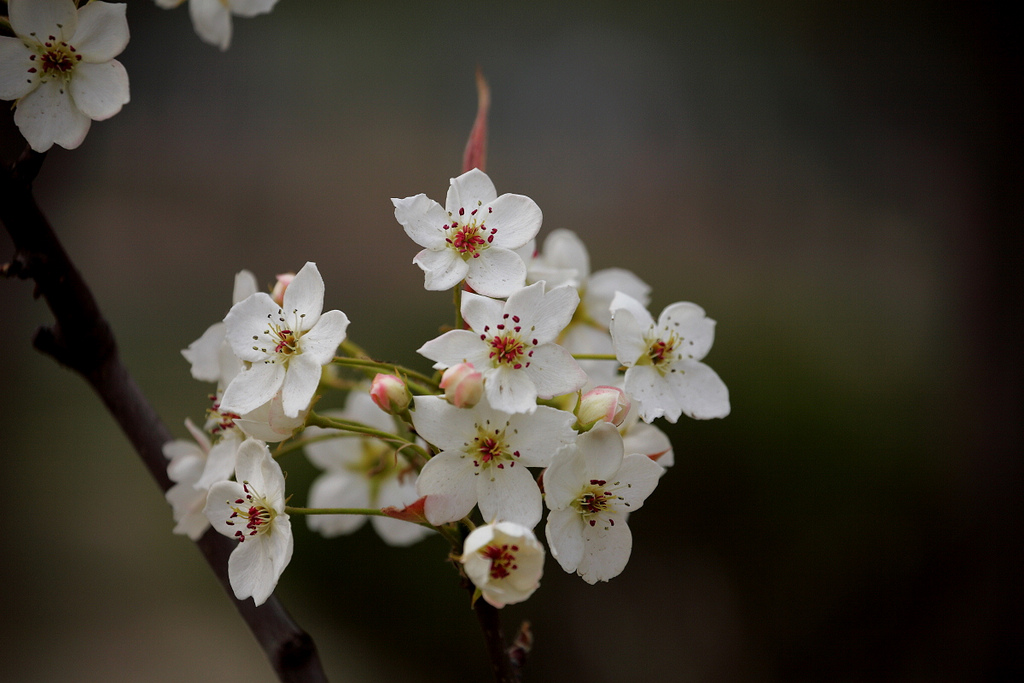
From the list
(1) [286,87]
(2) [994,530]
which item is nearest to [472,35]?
(1) [286,87]

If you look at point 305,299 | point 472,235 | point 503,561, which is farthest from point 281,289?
point 503,561

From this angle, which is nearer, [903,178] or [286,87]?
[903,178]

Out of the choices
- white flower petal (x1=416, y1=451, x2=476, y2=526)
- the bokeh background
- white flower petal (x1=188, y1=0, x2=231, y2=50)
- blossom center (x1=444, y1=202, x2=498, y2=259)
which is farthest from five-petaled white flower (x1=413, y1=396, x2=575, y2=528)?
Result: the bokeh background

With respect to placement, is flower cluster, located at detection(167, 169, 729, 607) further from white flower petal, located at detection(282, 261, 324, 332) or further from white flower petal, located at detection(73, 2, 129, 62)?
white flower petal, located at detection(73, 2, 129, 62)

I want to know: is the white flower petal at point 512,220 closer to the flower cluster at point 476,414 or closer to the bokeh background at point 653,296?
the flower cluster at point 476,414

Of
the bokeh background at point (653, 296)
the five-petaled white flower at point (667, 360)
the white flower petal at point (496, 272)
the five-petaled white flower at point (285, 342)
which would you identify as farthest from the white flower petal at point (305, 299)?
the bokeh background at point (653, 296)

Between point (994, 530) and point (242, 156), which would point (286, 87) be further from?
point (994, 530)
